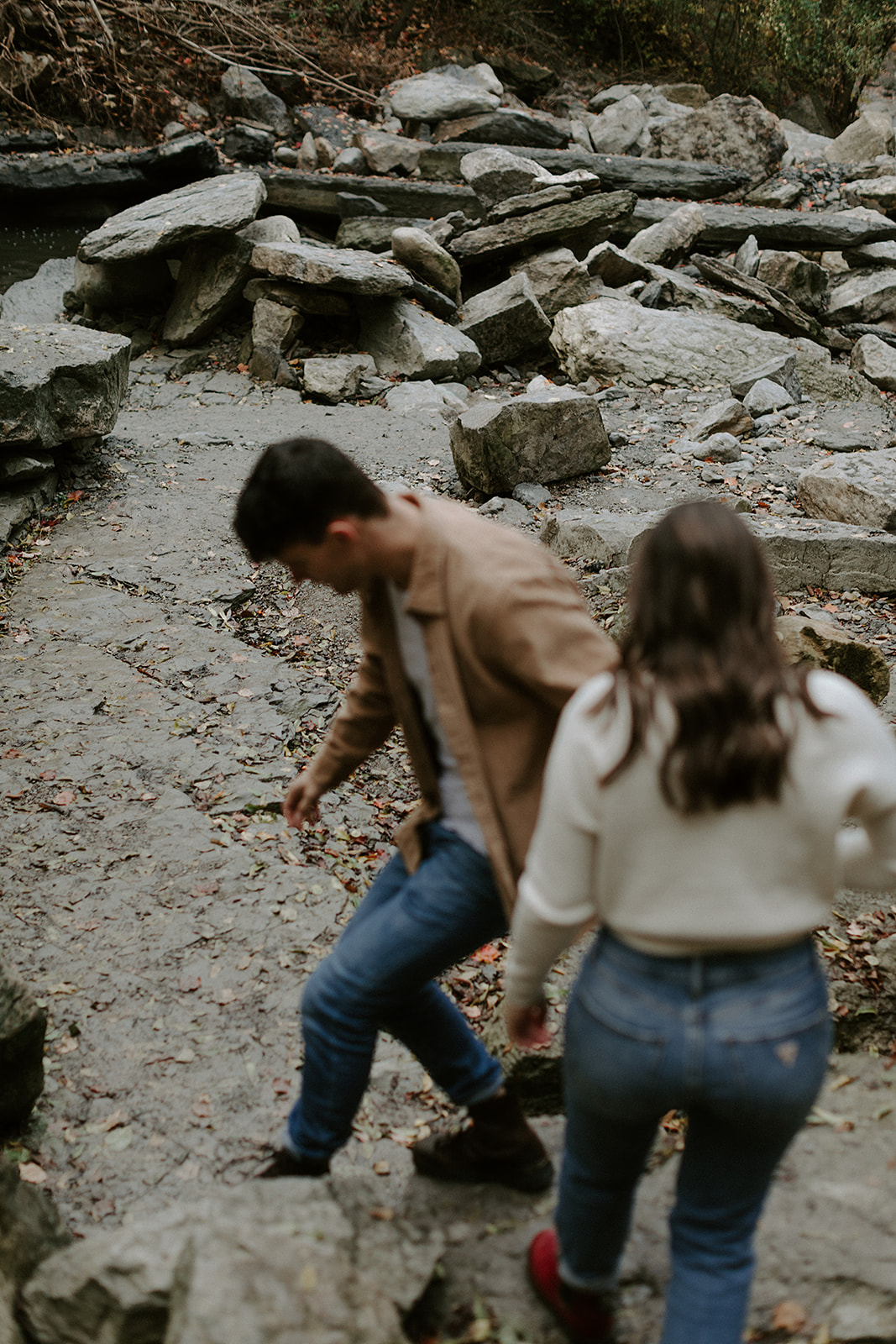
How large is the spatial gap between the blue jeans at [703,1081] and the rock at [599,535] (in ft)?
16.4

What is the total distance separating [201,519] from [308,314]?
16.8 feet

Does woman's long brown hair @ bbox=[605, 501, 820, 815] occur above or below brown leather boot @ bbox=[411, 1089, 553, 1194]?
above

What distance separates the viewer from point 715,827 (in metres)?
1.42

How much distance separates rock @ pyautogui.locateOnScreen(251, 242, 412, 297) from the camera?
Answer: 447 inches

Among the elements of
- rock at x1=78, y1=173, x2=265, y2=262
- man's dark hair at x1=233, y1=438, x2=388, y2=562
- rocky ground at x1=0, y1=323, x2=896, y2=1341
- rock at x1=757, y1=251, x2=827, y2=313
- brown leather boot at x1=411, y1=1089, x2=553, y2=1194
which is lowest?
rocky ground at x1=0, y1=323, x2=896, y2=1341

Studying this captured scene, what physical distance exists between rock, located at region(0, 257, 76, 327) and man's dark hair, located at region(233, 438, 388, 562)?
12.1 metres

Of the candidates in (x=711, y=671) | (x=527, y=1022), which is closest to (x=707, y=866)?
(x=711, y=671)

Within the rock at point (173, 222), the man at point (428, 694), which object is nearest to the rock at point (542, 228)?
the rock at point (173, 222)

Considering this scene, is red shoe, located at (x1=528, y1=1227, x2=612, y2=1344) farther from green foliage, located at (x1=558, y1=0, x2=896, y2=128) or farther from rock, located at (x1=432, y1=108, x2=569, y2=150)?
green foliage, located at (x1=558, y1=0, x2=896, y2=128)

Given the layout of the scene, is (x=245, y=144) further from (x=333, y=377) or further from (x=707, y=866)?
(x=707, y=866)

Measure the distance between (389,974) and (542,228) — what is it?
1345cm

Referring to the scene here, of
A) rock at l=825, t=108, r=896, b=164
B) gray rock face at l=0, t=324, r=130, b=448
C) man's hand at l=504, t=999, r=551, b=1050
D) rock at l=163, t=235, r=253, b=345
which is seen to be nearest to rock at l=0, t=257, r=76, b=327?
rock at l=163, t=235, r=253, b=345

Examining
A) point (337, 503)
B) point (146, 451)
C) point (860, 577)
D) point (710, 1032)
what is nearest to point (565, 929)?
point (710, 1032)

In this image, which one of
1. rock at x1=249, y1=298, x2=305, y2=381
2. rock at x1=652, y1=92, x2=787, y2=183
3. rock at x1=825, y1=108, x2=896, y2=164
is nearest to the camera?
rock at x1=249, y1=298, x2=305, y2=381
